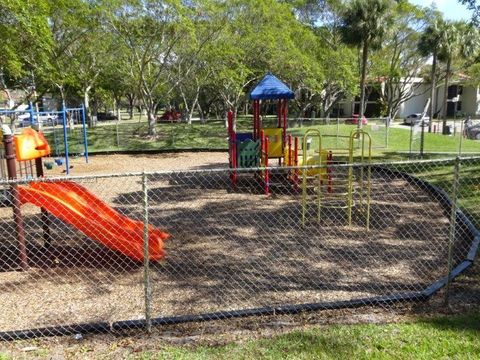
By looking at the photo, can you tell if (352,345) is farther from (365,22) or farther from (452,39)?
(452,39)

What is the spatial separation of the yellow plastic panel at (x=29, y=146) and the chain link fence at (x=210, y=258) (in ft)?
2.23

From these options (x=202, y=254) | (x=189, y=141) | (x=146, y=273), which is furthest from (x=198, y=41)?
(x=146, y=273)

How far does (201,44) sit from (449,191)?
45.0 feet

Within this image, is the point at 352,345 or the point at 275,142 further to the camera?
the point at 275,142

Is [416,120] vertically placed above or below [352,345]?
above

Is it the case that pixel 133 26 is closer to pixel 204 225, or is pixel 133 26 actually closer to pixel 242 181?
pixel 242 181

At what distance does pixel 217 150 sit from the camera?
19.8 metres

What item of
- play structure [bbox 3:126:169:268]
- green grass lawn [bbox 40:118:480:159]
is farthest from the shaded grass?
green grass lawn [bbox 40:118:480:159]

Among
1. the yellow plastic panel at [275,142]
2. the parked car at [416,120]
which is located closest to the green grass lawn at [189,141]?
the parked car at [416,120]

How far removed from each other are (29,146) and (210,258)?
3.46 m

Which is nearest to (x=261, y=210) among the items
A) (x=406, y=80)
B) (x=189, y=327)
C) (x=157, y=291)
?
(x=157, y=291)

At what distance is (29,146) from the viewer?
7113 mm

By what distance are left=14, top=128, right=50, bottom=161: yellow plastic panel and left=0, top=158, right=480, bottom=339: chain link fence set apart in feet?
2.23

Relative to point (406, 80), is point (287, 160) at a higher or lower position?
lower
